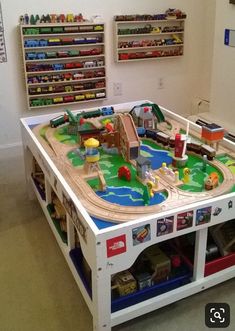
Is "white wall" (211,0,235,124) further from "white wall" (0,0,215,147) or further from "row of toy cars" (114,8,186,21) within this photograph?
"white wall" (0,0,215,147)

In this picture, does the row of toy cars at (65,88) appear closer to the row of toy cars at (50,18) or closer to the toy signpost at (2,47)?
the toy signpost at (2,47)

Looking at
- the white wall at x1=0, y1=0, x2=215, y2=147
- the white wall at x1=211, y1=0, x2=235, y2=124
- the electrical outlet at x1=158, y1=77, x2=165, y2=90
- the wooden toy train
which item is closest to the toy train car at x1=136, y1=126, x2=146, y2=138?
the wooden toy train

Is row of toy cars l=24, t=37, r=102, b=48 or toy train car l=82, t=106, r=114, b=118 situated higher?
row of toy cars l=24, t=37, r=102, b=48

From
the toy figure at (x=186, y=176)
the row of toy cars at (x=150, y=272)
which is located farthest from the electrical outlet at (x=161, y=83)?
the row of toy cars at (x=150, y=272)

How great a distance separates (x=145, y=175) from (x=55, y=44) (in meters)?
2.08

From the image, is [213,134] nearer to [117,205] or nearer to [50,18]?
[117,205]

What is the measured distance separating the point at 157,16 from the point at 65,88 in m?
1.14

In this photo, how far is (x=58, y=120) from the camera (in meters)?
A: 2.39

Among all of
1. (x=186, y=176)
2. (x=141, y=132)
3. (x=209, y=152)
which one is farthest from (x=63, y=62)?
(x=186, y=176)

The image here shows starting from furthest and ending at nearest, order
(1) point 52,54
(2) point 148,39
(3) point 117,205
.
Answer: (2) point 148,39 → (1) point 52,54 → (3) point 117,205

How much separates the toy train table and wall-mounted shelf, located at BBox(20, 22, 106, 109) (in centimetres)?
120

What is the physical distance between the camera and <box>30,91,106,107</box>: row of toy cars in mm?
3420

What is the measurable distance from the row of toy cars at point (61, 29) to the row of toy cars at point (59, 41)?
7cm

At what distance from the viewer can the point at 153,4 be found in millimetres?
3674
